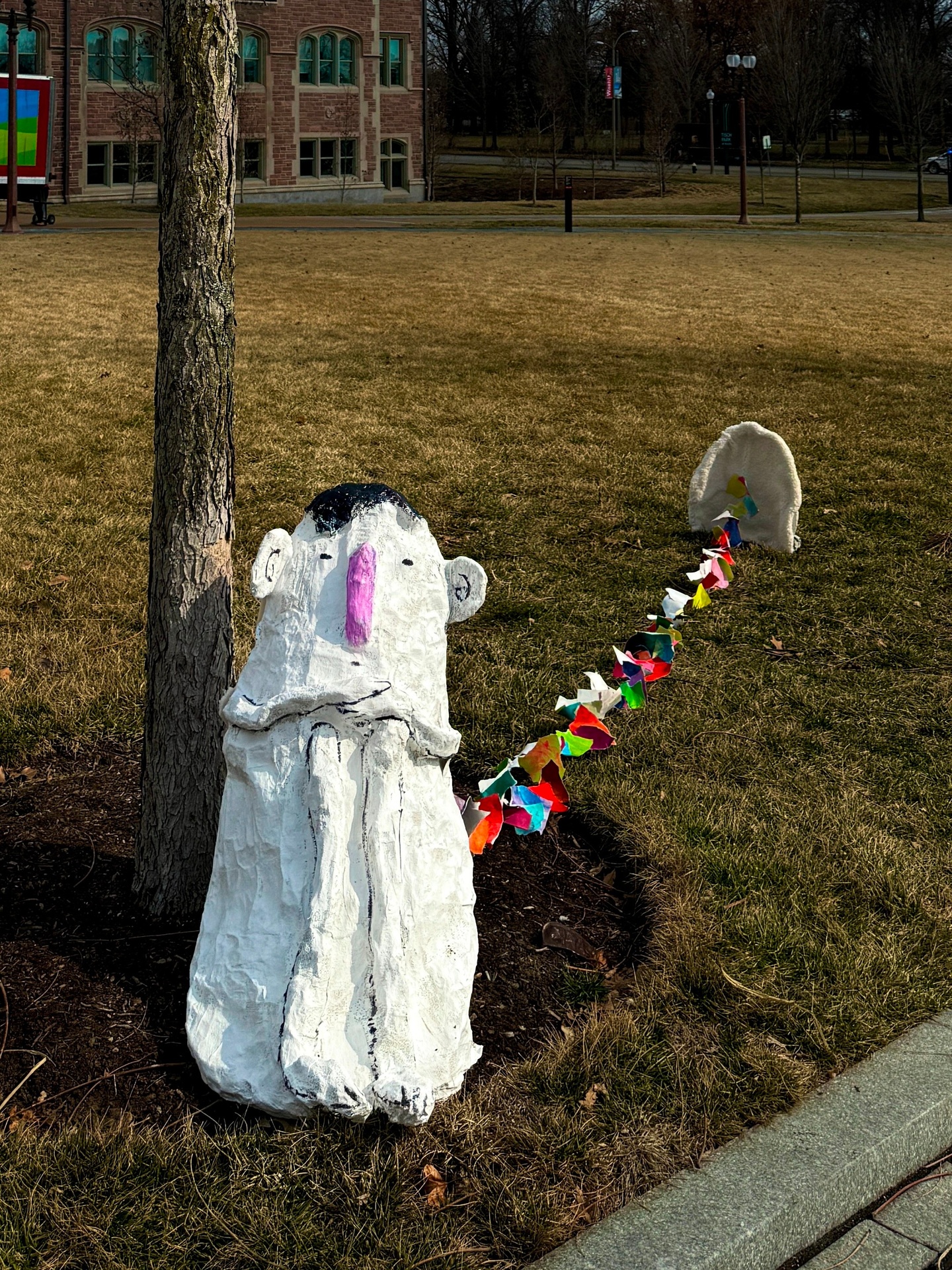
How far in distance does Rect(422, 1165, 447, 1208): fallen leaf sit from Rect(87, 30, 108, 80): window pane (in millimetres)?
45684

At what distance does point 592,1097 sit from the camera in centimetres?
286

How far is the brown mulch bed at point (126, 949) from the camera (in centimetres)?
286

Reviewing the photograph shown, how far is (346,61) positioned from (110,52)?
9.57 meters

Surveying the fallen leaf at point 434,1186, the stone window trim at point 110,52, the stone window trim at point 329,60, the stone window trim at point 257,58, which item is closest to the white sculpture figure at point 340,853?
the fallen leaf at point 434,1186

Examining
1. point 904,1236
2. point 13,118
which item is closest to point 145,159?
point 13,118

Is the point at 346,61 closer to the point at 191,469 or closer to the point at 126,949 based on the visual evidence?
the point at 191,469

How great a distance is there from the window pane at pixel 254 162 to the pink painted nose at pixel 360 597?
153ft

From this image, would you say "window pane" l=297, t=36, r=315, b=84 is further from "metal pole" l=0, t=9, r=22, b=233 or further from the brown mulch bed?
the brown mulch bed

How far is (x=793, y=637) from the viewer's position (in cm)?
606

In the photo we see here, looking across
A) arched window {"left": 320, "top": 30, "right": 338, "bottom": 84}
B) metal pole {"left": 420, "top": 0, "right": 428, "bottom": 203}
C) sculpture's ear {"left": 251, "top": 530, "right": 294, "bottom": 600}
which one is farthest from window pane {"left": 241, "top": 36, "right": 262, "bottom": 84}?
sculpture's ear {"left": 251, "top": 530, "right": 294, "bottom": 600}

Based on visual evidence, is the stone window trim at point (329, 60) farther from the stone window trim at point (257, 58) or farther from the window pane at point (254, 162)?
the window pane at point (254, 162)

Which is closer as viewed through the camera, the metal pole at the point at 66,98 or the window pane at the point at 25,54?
the metal pole at the point at 66,98

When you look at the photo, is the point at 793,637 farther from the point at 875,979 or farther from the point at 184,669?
the point at 184,669

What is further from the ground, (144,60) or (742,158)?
(144,60)
